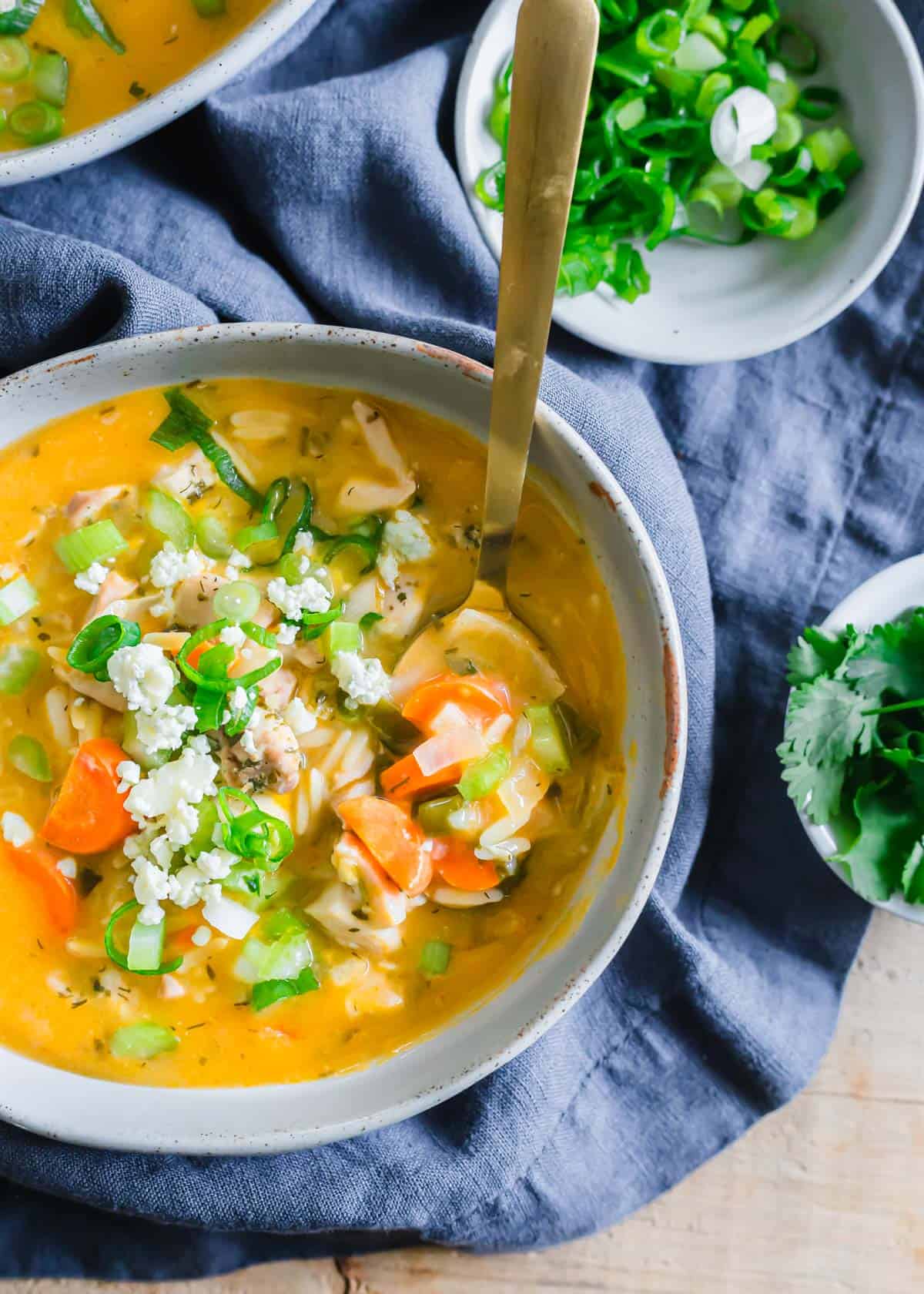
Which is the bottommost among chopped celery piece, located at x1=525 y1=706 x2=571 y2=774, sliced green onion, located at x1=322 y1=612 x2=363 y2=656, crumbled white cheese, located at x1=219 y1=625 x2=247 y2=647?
chopped celery piece, located at x1=525 y1=706 x2=571 y2=774

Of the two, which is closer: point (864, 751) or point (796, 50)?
point (864, 751)

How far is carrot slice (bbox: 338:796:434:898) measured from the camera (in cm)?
240

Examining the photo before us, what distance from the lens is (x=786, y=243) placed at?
10.0ft

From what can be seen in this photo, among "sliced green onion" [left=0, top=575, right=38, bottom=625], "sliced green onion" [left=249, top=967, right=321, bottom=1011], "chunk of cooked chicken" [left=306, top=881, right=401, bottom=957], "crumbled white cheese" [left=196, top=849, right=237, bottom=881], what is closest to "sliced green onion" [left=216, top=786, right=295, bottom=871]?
"crumbled white cheese" [left=196, top=849, right=237, bottom=881]

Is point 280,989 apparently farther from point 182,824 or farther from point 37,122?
point 37,122

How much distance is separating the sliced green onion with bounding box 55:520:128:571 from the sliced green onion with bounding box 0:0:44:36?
3.69ft

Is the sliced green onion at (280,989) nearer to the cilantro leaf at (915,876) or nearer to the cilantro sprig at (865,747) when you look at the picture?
the cilantro sprig at (865,747)

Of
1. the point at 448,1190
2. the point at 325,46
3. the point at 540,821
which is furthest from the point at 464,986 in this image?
the point at 325,46

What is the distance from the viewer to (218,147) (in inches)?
111

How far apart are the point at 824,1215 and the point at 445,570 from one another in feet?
6.27

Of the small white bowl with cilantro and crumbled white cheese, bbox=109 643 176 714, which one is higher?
crumbled white cheese, bbox=109 643 176 714

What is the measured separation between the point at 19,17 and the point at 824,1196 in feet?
10.9

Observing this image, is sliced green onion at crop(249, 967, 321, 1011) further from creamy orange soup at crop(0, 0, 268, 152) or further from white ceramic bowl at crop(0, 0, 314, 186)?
creamy orange soup at crop(0, 0, 268, 152)

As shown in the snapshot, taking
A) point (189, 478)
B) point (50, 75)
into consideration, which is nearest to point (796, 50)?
point (50, 75)
